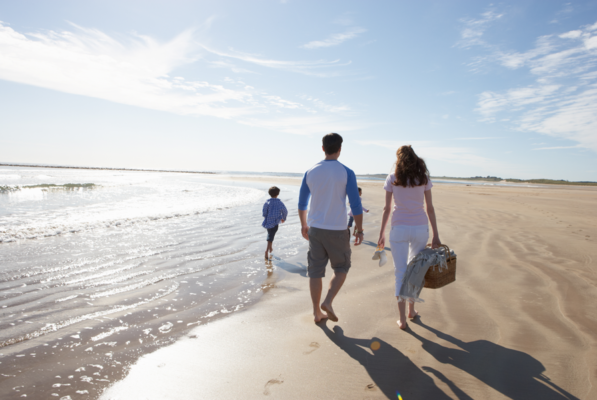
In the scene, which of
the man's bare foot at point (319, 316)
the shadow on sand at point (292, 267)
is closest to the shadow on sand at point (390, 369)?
the man's bare foot at point (319, 316)

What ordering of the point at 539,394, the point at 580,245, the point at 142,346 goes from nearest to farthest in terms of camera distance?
1. the point at 539,394
2. the point at 142,346
3. the point at 580,245

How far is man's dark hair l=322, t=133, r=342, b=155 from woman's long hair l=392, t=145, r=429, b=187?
2.24ft

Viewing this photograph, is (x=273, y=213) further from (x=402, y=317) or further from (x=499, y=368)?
(x=499, y=368)

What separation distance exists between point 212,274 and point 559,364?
472 cm

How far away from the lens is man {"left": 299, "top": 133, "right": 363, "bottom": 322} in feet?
11.2

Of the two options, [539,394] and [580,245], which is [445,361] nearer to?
[539,394]

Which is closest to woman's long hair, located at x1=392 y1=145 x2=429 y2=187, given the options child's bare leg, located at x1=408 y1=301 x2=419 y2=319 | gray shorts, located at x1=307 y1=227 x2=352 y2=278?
gray shorts, located at x1=307 y1=227 x2=352 y2=278

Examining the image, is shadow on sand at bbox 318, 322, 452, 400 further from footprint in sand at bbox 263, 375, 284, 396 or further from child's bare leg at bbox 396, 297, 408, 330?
footprint in sand at bbox 263, 375, 284, 396

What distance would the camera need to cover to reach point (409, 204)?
3.42 m

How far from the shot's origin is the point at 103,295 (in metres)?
4.52

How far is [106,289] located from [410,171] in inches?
178

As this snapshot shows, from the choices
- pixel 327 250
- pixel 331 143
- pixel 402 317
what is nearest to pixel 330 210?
pixel 327 250

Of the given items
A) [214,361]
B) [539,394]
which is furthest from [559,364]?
[214,361]

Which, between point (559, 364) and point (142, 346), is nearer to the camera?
point (559, 364)
